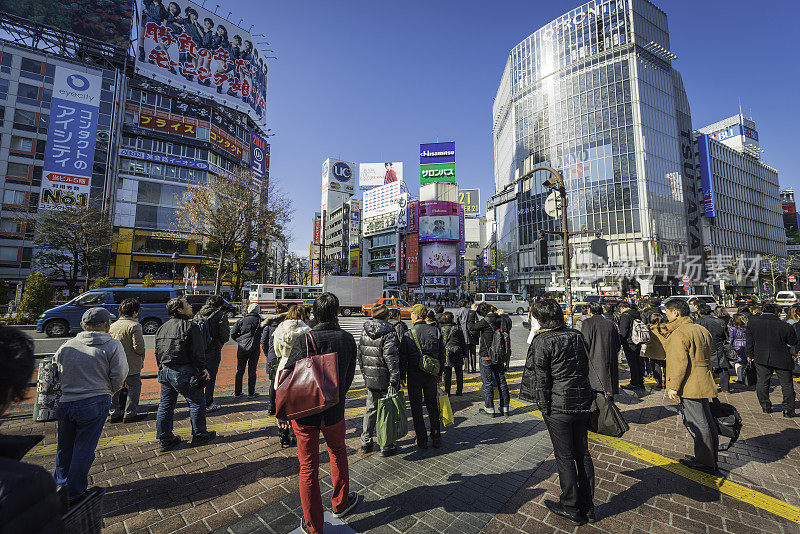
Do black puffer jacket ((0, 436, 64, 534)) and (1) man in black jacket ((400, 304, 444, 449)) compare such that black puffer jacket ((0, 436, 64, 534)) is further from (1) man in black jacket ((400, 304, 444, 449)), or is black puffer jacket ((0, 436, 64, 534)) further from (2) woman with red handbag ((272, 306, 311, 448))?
(1) man in black jacket ((400, 304, 444, 449))

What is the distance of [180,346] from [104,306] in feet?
45.7

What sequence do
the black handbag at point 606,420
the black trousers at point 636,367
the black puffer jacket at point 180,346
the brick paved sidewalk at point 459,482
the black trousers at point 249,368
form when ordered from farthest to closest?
the black trousers at point 636,367 → the black trousers at point 249,368 → the black puffer jacket at point 180,346 → the black handbag at point 606,420 → the brick paved sidewalk at point 459,482

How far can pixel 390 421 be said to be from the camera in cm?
382

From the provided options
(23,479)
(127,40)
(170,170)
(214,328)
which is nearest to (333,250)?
(170,170)

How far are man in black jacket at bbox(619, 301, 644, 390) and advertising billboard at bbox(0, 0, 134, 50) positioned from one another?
170 ft

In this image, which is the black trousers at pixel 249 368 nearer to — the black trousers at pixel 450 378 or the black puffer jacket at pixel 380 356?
the black puffer jacket at pixel 380 356

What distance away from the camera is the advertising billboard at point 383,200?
63.0 metres

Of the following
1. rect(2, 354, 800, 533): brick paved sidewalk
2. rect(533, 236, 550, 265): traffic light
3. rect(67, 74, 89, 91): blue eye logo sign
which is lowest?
rect(2, 354, 800, 533): brick paved sidewalk

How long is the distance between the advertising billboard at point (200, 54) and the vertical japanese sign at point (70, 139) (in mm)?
6132

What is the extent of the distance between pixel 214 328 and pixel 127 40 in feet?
158

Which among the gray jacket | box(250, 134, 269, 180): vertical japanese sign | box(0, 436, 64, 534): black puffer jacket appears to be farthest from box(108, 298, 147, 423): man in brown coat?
box(250, 134, 269, 180): vertical japanese sign

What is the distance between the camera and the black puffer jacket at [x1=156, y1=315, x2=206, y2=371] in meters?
4.11

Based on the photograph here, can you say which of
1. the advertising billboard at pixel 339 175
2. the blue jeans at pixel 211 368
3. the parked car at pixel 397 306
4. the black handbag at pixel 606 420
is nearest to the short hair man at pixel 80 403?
the blue jeans at pixel 211 368

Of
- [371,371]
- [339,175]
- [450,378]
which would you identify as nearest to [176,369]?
[371,371]
